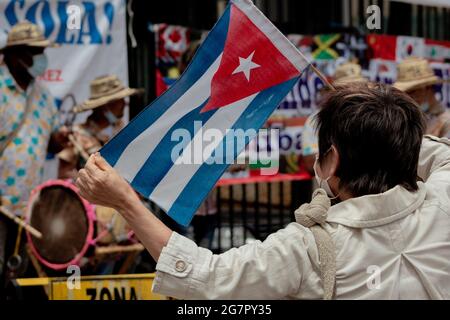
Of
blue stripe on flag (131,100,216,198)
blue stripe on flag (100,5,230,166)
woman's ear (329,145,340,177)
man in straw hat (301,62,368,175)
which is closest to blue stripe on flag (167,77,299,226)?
blue stripe on flag (131,100,216,198)

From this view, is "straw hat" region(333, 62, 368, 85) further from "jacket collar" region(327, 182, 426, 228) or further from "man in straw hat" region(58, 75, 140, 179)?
"jacket collar" region(327, 182, 426, 228)

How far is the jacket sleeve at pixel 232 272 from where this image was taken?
273cm

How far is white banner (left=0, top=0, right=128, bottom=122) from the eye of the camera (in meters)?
7.09

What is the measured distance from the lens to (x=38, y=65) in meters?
7.14

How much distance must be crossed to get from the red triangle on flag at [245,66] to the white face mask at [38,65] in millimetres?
3906

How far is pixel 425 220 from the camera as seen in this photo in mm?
2959

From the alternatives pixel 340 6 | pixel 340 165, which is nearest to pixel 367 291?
pixel 340 165

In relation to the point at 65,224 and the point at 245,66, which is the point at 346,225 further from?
the point at 65,224

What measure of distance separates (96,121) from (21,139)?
72 centimetres

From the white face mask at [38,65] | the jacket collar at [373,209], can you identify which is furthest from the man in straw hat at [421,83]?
the jacket collar at [373,209]

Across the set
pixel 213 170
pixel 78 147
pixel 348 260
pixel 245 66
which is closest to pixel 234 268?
pixel 348 260

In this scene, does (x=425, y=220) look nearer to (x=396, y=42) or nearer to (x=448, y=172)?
(x=448, y=172)

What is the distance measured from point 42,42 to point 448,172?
4.42 m

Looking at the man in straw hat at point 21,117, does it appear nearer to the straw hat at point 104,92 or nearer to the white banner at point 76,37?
the white banner at point 76,37
